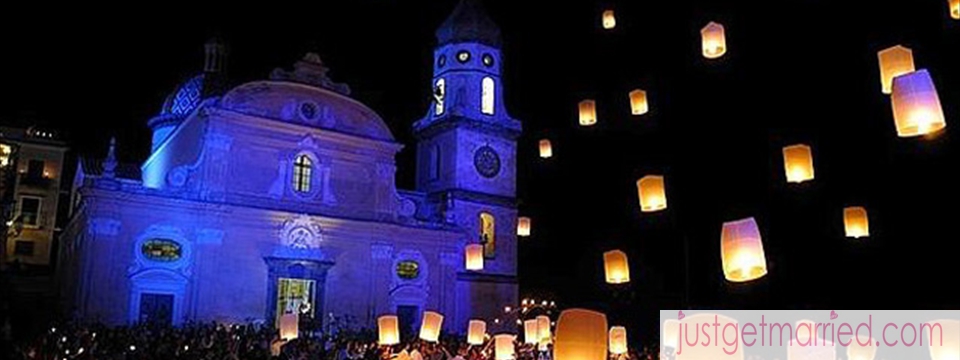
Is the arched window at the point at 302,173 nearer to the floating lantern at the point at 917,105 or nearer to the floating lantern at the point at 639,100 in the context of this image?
the floating lantern at the point at 639,100

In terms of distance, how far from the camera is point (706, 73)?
783 inches

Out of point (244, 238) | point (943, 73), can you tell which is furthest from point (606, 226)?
point (943, 73)

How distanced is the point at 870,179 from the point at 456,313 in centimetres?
1605

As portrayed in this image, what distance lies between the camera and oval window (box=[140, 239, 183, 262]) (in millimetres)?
26109

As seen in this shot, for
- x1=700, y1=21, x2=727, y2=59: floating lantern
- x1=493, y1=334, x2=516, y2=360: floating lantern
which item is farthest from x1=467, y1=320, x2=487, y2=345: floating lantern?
x1=700, y1=21, x2=727, y2=59: floating lantern

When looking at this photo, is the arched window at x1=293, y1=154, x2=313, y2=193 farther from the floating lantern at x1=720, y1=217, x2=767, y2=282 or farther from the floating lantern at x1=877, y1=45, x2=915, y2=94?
the floating lantern at x1=877, y1=45, x2=915, y2=94

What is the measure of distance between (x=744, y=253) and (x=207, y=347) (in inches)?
530

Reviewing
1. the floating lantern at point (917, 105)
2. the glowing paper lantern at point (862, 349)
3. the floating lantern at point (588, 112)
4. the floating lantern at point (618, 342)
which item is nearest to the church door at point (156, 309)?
the floating lantern at point (618, 342)

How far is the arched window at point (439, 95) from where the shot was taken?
34.4 meters

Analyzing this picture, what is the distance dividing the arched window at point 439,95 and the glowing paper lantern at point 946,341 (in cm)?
2438

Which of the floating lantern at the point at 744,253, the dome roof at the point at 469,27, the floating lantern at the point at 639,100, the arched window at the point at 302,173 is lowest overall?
the floating lantern at the point at 744,253

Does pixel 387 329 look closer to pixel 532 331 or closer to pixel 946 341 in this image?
pixel 532 331

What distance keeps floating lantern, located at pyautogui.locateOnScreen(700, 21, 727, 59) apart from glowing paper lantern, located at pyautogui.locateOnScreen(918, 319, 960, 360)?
16.0ft

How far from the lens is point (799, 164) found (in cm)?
1310
